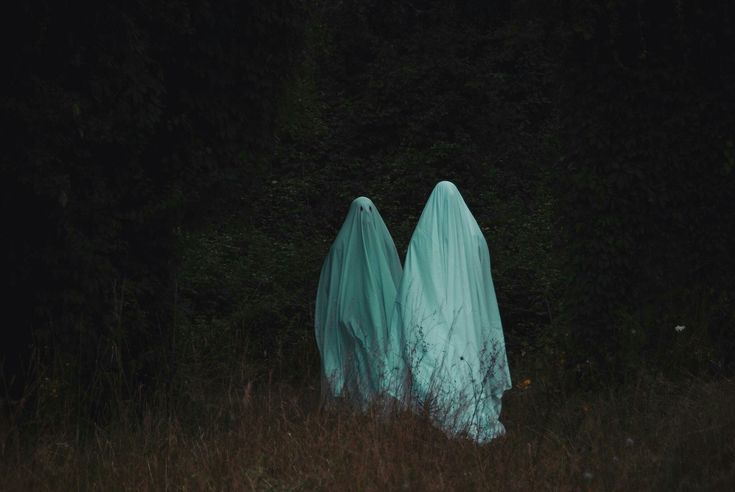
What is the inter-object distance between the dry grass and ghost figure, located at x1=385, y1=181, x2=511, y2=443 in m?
0.81

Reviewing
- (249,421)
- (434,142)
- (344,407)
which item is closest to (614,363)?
(344,407)

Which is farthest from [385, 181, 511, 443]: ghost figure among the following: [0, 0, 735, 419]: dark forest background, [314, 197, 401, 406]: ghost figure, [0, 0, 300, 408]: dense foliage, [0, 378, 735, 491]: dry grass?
[0, 0, 300, 408]: dense foliage

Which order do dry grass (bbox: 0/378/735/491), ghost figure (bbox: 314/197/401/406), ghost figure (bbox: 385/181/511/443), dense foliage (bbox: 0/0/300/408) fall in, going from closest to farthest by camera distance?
dry grass (bbox: 0/378/735/491) < dense foliage (bbox: 0/0/300/408) < ghost figure (bbox: 385/181/511/443) < ghost figure (bbox: 314/197/401/406)

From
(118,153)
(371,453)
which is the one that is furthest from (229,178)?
(371,453)

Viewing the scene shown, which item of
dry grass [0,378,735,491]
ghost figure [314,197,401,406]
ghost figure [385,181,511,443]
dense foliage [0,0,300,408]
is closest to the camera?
dry grass [0,378,735,491]

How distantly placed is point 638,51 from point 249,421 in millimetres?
3743

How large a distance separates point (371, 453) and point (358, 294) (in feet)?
9.93

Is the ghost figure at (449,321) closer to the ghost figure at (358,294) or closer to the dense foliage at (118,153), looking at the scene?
the ghost figure at (358,294)

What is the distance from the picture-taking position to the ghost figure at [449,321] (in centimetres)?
685

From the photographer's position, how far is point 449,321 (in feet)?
23.7

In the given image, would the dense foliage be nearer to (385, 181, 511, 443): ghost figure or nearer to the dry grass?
the dry grass

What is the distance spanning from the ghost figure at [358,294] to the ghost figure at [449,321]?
67cm

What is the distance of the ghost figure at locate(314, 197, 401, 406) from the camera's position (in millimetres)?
7984

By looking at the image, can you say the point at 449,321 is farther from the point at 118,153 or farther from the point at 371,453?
the point at 118,153
